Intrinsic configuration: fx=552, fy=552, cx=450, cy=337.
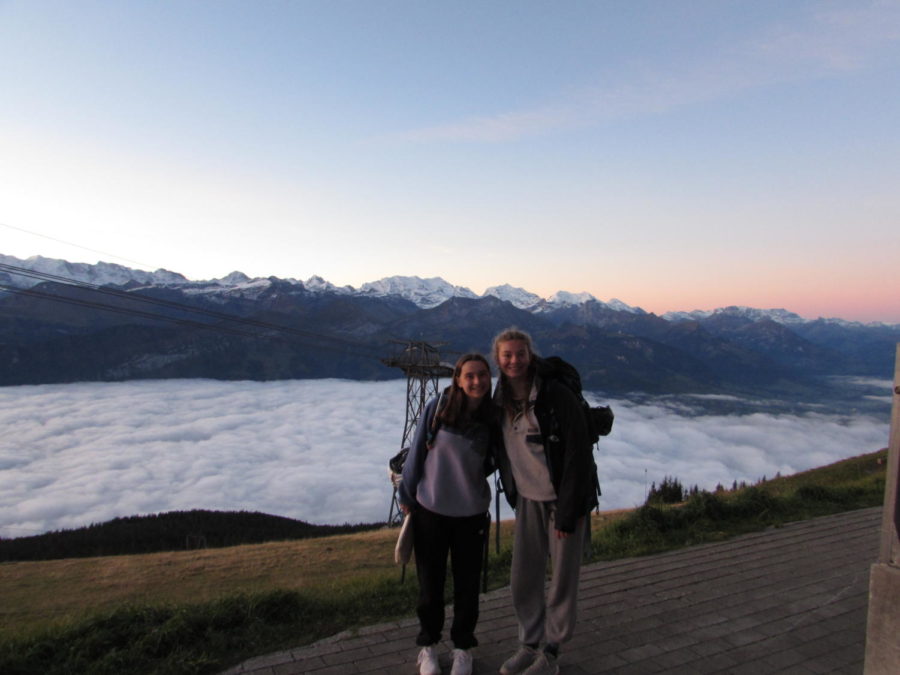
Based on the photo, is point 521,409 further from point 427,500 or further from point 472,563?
point 472,563

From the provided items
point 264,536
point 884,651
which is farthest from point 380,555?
point 264,536

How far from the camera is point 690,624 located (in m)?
5.62

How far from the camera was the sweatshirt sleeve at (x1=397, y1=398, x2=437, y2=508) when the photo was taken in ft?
15.4

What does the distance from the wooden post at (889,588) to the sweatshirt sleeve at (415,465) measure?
3.12 metres

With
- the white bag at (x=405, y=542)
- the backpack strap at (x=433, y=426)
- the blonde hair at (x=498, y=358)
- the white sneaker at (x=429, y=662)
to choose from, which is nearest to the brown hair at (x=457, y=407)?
the backpack strap at (x=433, y=426)

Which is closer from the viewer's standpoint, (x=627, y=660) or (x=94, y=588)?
(x=627, y=660)

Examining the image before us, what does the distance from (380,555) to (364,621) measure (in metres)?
11.2

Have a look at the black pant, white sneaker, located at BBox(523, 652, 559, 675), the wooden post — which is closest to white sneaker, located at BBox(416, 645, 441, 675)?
the black pant

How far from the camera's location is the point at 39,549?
66.8 meters

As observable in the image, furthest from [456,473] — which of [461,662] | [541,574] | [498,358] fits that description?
[461,662]

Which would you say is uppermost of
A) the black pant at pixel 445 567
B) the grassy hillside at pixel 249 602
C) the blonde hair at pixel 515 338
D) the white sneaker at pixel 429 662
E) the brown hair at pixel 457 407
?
the blonde hair at pixel 515 338

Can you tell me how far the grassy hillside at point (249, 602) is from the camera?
4906 millimetres

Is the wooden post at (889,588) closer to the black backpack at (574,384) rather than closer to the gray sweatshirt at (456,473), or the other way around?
the black backpack at (574,384)

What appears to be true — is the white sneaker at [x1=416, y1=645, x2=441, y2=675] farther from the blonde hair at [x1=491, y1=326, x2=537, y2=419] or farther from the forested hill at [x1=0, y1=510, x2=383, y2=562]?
the forested hill at [x1=0, y1=510, x2=383, y2=562]
